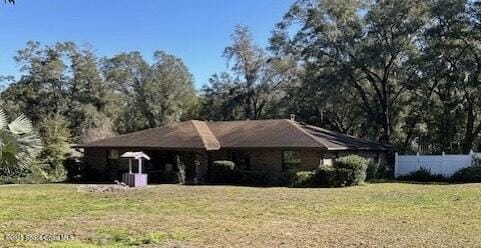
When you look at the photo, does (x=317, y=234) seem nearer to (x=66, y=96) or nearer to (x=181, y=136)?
(x=181, y=136)

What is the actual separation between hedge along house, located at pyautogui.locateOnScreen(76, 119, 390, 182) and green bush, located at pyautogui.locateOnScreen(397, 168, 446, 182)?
248 centimetres

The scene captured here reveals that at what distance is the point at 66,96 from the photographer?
175ft

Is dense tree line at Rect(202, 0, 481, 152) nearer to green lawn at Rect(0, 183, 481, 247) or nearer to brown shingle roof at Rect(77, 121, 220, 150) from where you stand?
brown shingle roof at Rect(77, 121, 220, 150)

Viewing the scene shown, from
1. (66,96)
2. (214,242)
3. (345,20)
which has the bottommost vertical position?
(214,242)

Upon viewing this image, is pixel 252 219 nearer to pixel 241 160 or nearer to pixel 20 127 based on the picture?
pixel 20 127

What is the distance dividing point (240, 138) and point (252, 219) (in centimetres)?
1885

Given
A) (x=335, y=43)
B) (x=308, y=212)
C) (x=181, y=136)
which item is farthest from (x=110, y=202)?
(x=335, y=43)

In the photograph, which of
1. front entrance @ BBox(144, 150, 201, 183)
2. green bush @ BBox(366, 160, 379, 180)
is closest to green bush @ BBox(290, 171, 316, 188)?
green bush @ BBox(366, 160, 379, 180)

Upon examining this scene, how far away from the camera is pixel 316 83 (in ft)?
140

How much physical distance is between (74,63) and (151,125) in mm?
9838

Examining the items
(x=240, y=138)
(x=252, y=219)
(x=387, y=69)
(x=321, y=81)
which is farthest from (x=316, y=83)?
(x=252, y=219)

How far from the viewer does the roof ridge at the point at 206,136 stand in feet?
105

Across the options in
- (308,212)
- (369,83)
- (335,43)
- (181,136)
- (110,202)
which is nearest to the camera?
(308,212)

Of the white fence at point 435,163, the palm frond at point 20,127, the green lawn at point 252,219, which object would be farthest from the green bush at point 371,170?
the palm frond at point 20,127
